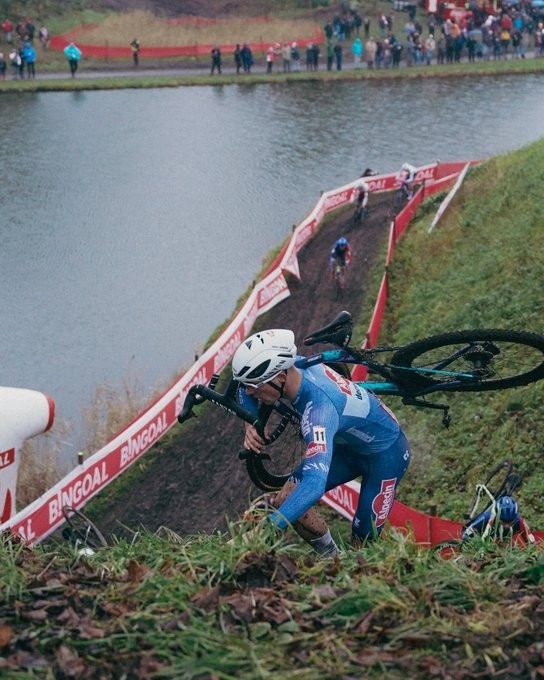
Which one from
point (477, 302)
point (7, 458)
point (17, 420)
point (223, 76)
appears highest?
point (223, 76)

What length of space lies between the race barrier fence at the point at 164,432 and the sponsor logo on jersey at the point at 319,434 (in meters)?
4.99

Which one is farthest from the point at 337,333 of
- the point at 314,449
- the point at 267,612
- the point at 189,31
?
the point at 189,31

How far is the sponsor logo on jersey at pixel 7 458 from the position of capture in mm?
14119

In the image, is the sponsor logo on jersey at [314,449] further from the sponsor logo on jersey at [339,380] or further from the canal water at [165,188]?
the canal water at [165,188]

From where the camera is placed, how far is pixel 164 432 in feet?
65.2

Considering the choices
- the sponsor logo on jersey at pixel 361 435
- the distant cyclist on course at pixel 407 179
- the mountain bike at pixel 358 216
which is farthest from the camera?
the distant cyclist on course at pixel 407 179

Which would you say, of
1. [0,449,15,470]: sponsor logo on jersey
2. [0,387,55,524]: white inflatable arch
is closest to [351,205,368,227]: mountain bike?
[0,387,55,524]: white inflatable arch

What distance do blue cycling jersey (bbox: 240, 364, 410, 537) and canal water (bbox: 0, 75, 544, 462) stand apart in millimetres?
14055

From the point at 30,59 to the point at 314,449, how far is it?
52.8 meters

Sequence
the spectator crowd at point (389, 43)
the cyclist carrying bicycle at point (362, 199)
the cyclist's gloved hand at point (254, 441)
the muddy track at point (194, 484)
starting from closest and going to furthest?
the cyclist's gloved hand at point (254, 441), the muddy track at point (194, 484), the cyclist carrying bicycle at point (362, 199), the spectator crowd at point (389, 43)

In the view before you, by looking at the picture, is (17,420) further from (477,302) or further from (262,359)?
(477,302)

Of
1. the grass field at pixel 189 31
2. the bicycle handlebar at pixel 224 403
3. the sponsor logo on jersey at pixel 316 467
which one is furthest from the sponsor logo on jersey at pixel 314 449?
the grass field at pixel 189 31

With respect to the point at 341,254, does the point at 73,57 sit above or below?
Answer: above

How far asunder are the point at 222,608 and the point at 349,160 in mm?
40918
